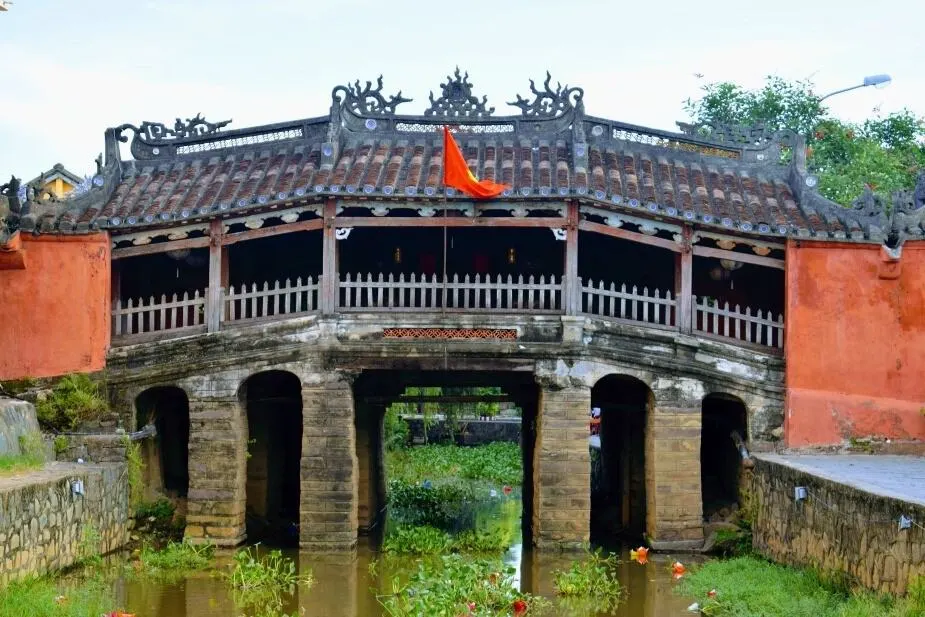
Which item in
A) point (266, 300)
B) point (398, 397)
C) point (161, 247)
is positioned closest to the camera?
point (266, 300)

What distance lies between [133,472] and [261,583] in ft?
12.6

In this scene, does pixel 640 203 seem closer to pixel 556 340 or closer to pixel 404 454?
pixel 556 340

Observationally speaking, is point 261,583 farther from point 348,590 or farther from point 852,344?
point 852,344

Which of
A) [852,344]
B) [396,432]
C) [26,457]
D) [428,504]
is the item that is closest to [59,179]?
[396,432]

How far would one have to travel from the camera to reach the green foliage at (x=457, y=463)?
2911 centimetres

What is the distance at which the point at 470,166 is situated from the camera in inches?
705

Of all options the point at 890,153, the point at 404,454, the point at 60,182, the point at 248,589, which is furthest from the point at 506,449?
the point at 248,589

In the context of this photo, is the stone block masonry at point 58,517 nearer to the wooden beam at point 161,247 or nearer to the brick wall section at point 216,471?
the brick wall section at point 216,471

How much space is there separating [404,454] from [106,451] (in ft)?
51.1

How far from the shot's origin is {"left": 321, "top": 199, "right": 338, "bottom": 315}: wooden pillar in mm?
17000

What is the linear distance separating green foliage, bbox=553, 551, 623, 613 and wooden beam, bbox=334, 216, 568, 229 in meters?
4.79

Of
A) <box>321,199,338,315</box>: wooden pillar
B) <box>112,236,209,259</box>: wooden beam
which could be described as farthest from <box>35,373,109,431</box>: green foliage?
<box>321,199,338,315</box>: wooden pillar

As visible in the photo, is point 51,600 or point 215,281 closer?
point 51,600

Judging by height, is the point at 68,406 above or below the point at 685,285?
below
